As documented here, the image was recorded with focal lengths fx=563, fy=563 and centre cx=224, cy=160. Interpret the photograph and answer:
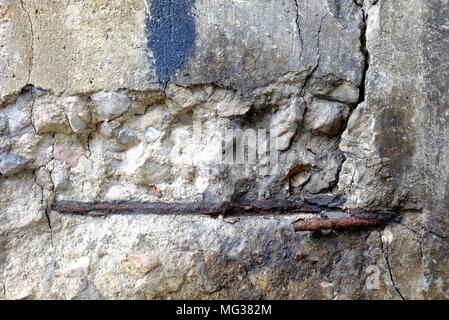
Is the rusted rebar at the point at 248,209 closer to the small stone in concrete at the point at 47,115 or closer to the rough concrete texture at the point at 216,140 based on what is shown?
the rough concrete texture at the point at 216,140

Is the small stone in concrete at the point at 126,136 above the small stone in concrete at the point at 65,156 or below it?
above

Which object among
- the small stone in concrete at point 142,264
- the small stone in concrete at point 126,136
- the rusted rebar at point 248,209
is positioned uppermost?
the small stone in concrete at point 126,136

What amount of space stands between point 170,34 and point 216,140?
332mm

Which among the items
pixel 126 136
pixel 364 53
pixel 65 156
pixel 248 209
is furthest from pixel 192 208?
pixel 364 53

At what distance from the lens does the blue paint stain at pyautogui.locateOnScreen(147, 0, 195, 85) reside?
1.61 meters

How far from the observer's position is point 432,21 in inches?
60.6

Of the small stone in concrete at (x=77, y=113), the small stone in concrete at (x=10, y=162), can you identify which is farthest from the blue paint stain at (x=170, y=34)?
the small stone in concrete at (x=10, y=162)

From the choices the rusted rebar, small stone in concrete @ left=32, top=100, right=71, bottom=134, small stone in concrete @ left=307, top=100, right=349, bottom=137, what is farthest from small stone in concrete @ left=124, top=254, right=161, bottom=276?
small stone in concrete @ left=307, top=100, right=349, bottom=137

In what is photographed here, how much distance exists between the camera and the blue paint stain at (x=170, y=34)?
1.61 meters

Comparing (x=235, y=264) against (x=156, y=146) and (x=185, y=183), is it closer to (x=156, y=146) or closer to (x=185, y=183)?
(x=185, y=183)

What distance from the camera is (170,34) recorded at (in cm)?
162

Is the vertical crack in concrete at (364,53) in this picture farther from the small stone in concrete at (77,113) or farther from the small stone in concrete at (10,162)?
the small stone in concrete at (10,162)

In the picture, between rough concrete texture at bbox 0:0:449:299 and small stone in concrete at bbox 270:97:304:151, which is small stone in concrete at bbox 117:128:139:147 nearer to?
rough concrete texture at bbox 0:0:449:299

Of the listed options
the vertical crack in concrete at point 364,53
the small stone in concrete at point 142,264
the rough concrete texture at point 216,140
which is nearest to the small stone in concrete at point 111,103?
the rough concrete texture at point 216,140
